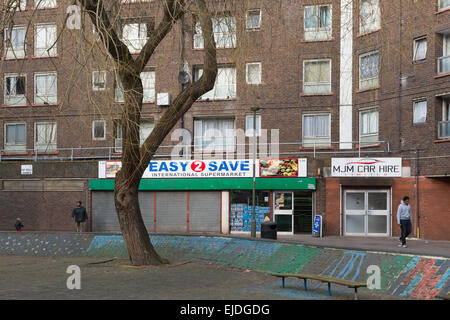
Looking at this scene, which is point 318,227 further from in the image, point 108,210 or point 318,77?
point 108,210

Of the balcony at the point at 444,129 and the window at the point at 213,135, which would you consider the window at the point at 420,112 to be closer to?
the balcony at the point at 444,129

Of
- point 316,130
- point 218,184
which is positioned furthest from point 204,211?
point 316,130

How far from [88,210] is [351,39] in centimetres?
1738

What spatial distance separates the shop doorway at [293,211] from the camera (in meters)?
29.7

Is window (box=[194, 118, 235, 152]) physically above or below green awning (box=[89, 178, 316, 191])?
above

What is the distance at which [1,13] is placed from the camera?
12.8m

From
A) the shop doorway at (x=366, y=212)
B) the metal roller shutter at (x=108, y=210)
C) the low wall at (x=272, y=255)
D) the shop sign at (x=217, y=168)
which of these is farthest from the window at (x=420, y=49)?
the metal roller shutter at (x=108, y=210)

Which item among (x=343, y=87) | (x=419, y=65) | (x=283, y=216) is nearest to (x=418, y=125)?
(x=419, y=65)

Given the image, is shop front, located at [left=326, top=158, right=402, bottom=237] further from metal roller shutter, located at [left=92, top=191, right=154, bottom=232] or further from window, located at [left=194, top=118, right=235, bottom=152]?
metal roller shutter, located at [left=92, top=191, right=154, bottom=232]

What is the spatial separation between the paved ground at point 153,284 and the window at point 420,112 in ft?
50.0

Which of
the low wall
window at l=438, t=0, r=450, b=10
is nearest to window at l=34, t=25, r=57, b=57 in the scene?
the low wall

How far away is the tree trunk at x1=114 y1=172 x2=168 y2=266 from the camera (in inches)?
618

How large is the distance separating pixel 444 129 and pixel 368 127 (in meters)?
4.71

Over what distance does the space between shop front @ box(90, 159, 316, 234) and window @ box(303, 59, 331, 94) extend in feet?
15.9
